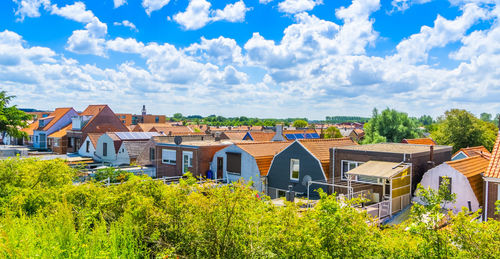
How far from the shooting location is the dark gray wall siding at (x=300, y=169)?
2523 centimetres

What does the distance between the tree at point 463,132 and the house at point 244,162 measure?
29.5 meters

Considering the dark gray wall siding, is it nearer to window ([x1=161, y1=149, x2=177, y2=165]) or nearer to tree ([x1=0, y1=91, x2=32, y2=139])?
window ([x1=161, y1=149, x2=177, y2=165])

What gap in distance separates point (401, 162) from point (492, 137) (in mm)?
37991

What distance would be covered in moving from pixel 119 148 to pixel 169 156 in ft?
34.1

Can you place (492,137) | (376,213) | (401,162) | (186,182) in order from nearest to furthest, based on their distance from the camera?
(186,182) < (376,213) < (401,162) < (492,137)

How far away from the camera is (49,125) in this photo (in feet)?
193

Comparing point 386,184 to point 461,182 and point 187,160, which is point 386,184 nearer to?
point 461,182

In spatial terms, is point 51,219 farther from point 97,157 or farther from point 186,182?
point 97,157

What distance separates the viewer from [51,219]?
7598 millimetres

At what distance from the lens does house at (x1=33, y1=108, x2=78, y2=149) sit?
5812 cm

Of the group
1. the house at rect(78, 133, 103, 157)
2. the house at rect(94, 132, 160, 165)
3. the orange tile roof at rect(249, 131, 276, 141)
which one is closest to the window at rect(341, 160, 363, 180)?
the orange tile roof at rect(249, 131, 276, 141)

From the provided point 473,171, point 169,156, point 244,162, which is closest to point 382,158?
point 473,171

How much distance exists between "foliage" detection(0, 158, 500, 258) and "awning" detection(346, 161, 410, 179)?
1303 centimetres

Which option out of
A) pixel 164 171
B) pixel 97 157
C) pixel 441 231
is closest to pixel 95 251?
pixel 441 231
